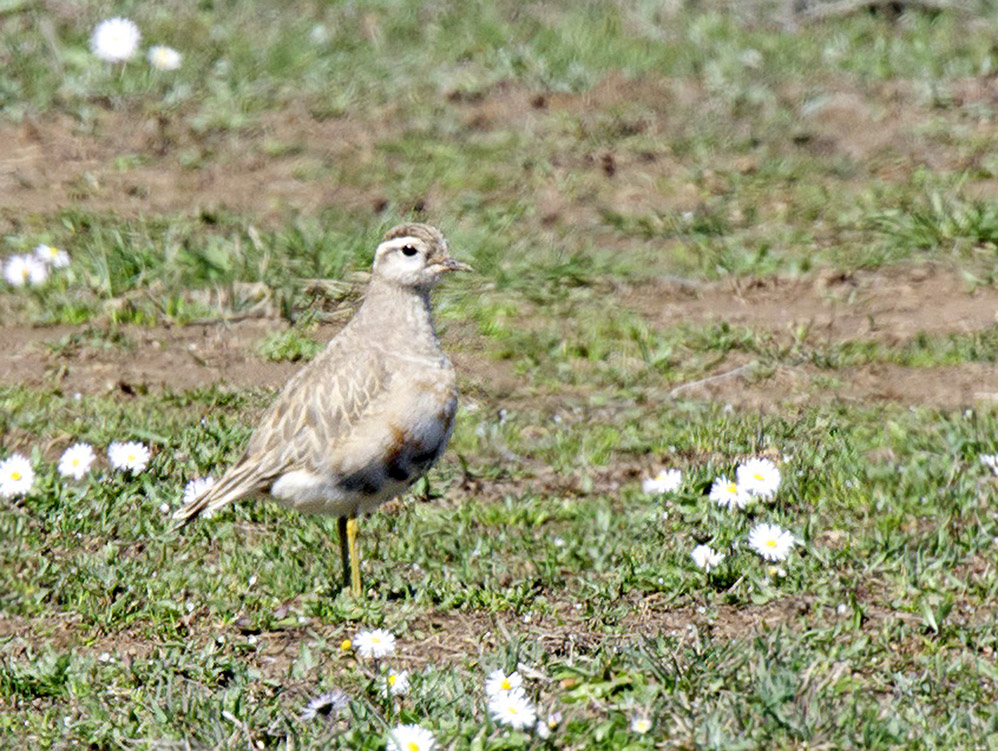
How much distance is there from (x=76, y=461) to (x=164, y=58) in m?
4.61

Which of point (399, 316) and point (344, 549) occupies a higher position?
point (399, 316)

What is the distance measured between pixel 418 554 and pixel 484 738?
185 centimetres

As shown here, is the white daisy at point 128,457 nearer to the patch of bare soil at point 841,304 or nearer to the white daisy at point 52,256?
the white daisy at point 52,256

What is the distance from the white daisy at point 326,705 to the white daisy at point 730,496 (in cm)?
191

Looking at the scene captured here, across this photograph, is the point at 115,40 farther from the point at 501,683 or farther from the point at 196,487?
the point at 501,683

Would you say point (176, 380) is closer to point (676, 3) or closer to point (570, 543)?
point (570, 543)

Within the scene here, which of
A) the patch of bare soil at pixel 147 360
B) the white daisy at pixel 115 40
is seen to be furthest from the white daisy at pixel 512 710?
the white daisy at pixel 115 40

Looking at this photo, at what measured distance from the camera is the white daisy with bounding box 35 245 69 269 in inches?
378

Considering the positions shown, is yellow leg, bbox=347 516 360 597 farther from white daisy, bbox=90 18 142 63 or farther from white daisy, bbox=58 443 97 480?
white daisy, bbox=90 18 142 63

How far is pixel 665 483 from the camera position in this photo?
301 inches

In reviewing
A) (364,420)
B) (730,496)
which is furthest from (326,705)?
(730,496)

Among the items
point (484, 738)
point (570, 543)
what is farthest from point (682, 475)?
point (484, 738)

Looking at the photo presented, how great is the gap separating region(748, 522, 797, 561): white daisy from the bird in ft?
3.98

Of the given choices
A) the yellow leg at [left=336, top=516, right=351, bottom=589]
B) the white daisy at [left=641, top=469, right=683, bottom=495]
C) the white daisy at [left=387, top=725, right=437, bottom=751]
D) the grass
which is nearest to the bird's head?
the yellow leg at [left=336, top=516, right=351, bottom=589]
